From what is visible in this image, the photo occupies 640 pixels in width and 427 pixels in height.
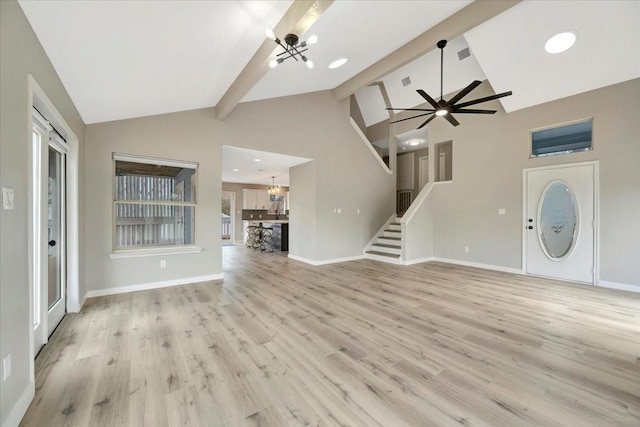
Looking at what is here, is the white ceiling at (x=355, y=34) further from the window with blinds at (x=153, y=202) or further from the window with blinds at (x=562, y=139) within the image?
the window with blinds at (x=562, y=139)

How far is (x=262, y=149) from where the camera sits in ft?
16.4

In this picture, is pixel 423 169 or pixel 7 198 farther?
pixel 423 169

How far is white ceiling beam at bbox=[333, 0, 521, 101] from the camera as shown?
11.1 ft

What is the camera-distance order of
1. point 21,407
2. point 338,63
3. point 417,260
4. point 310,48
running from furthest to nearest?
point 417,260
point 338,63
point 310,48
point 21,407

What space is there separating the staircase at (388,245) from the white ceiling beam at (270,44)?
4.51m

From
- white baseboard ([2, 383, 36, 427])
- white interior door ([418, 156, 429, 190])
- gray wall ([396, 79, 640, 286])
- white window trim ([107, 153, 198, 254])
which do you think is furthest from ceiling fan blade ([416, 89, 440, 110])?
white interior door ([418, 156, 429, 190])

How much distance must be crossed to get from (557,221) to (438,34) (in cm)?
384

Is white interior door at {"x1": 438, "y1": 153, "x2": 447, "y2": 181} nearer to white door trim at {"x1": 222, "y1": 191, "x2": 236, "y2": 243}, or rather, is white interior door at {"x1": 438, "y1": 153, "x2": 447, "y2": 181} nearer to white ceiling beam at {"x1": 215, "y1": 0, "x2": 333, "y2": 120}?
white ceiling beam at {"x1": 215, "y1": 0, "x2": 333, "y2": 120}

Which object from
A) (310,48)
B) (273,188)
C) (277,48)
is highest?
(310,48)

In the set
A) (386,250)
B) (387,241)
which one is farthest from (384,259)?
(387,241)

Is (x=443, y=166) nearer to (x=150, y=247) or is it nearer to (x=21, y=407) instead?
(x=150, y=247)

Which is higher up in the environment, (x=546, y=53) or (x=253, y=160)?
(x=546, y=53)

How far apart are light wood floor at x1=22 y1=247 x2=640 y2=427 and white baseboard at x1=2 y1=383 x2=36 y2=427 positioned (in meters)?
0.05

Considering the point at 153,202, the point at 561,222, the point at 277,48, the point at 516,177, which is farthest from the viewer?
the point at 516,177
